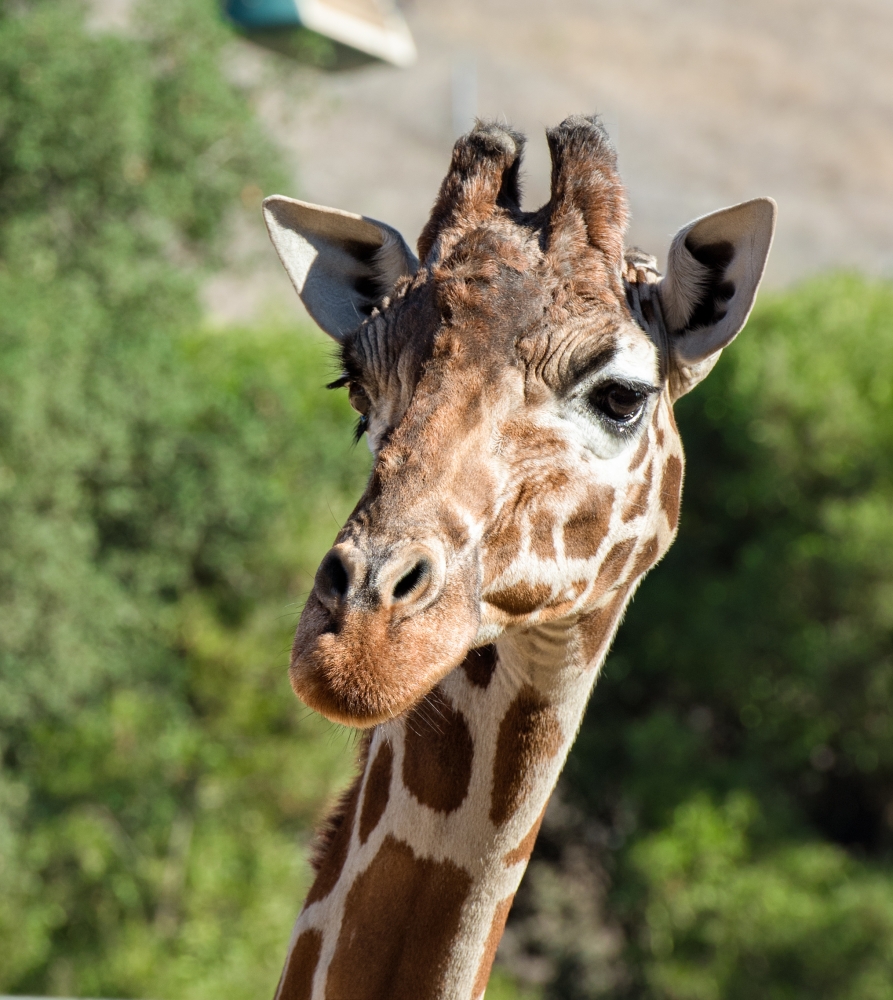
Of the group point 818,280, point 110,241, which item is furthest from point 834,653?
point 110,241

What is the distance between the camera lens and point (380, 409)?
2.54m

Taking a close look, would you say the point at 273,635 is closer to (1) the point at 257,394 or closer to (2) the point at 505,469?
(1) the point at 257,394

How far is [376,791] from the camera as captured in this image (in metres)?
2.85

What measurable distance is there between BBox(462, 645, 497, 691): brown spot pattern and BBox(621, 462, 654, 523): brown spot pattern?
16.1 inches

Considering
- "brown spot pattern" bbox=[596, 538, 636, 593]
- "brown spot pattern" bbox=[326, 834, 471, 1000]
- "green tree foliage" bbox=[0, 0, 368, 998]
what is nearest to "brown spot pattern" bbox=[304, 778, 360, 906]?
"brown spot pattern" bbox=[326, 834, 471, 1000]

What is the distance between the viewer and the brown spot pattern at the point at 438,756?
2711 mm

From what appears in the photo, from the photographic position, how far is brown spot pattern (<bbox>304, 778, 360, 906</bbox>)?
2871mm

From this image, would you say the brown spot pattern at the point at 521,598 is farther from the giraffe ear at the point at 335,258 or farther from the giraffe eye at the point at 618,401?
the giraffe ear at the point at 335,258

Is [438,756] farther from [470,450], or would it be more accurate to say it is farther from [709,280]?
[709,280]

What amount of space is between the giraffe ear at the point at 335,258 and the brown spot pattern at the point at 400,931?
1211 mm

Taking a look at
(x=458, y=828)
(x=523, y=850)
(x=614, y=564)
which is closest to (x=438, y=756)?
(x=458, y=828)

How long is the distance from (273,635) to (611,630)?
1109 centimetres

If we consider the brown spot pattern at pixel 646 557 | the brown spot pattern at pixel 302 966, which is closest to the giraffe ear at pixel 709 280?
the brown spot pattern at pixel 646 557

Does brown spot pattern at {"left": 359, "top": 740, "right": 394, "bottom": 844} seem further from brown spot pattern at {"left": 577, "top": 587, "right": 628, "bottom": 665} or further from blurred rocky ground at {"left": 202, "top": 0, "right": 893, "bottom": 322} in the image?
blurred rocky ground at {"left": 202, "top": 0, "right": 893, "bottom": 322}
